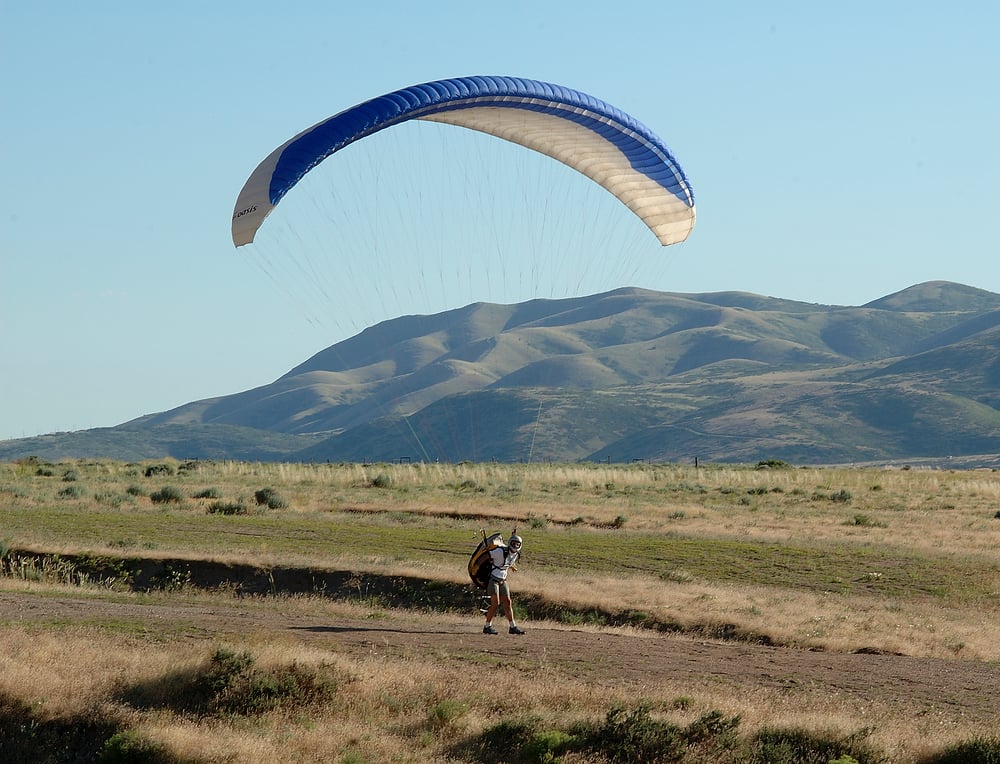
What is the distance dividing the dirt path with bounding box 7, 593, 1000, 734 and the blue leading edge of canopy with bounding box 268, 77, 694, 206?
923 centimetres

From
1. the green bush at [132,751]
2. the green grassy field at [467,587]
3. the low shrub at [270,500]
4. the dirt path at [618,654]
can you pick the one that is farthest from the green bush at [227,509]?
the green bush at [132,751]

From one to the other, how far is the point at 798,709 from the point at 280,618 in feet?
29.8

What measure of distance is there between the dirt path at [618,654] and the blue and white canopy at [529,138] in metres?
8.83

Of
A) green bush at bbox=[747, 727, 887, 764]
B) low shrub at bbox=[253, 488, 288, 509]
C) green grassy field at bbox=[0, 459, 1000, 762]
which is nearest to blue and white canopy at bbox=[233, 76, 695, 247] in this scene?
green grassy field at bbox=[0, 459, 1000, 762]

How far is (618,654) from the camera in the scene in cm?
1847

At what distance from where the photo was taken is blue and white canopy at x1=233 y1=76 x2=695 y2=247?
26.1 meters

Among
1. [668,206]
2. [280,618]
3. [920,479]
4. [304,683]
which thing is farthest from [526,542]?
[920,479]

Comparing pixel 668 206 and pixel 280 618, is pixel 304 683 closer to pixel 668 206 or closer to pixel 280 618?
pixel 280 618

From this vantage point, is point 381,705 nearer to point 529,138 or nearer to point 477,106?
point 477,106

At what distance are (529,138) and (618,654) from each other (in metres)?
16.7

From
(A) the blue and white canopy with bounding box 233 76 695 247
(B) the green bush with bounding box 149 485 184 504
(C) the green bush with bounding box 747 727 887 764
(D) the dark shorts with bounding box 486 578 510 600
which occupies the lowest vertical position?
(C) the green bush with bounding box 747 727 887 764

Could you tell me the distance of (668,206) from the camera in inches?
1278

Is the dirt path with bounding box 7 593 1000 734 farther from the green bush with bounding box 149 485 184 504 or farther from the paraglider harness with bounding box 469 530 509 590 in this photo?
the green bush with bounding box 149 485 184 504

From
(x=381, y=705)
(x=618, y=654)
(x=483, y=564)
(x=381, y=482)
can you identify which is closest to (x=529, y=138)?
(x=483, y=564)
